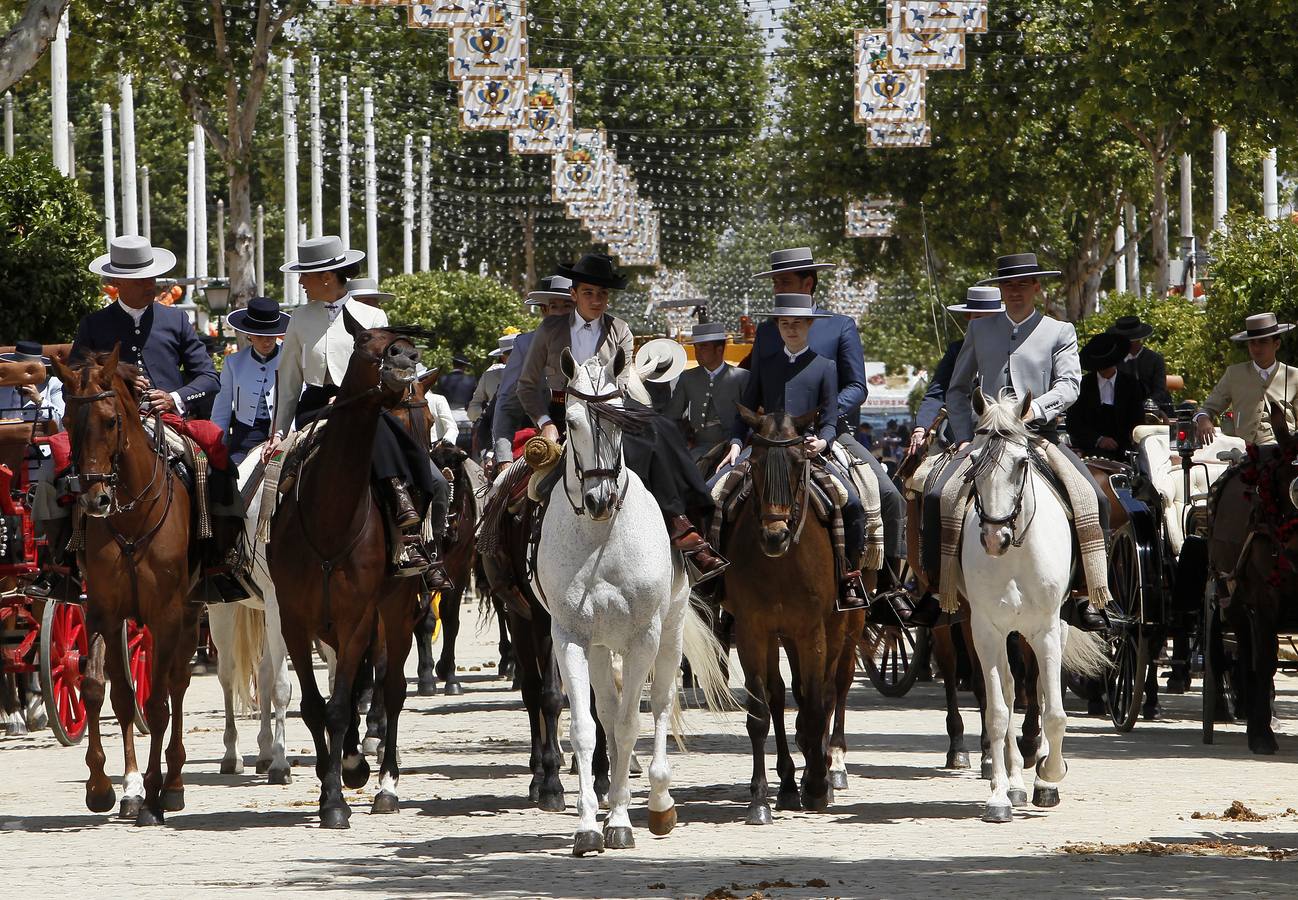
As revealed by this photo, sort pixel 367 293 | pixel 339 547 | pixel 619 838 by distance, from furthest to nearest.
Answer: pixel 367 293, pixel 339 547, pixel 619 838

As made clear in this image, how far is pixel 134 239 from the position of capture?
13.0 m

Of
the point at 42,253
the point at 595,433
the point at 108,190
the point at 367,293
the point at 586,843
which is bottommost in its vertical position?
the point at 586,843

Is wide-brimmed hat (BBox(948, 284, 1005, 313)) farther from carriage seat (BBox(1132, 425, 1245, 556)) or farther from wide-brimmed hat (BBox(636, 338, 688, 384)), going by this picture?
wide-brimmed hat (BBox(636, 338, 688, 384))

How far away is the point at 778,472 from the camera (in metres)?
11.1

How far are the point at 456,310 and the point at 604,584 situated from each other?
144 feet

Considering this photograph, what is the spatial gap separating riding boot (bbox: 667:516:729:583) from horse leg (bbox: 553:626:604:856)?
0.89m

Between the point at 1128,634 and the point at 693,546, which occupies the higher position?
the point at 693,546

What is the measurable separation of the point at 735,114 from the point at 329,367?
200 feet

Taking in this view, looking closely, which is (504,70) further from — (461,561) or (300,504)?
(300,504)

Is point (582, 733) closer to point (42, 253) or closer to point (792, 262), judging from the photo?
point (792, 262)

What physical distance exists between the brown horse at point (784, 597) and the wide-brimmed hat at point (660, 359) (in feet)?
1.95

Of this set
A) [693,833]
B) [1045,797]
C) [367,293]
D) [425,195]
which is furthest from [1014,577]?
[425,195]

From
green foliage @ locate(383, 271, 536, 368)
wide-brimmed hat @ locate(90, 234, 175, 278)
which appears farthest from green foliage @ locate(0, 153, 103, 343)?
green foliage @ locate(383, 271, 536, 368)

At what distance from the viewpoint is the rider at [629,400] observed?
35.1 feet
